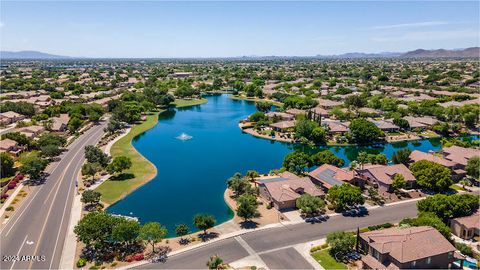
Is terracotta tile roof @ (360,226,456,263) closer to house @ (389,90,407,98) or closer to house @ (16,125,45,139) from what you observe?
house @ (16,125,45,139)

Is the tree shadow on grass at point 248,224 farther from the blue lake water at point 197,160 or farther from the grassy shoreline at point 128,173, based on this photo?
the grassy shoreline at point 128,173

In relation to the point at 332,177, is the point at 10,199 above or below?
below

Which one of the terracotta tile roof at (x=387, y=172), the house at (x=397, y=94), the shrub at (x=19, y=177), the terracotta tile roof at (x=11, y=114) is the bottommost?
the shrub at (x=19, y=177)

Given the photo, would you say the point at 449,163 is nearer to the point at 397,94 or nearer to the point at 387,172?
the point at 387,172

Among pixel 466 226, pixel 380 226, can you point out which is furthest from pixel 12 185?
pixel 466 226

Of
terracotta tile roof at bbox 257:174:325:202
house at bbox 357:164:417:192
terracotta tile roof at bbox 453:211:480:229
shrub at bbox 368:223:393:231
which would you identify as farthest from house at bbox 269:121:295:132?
terracotta tile roof at bbox 453:211:480:229

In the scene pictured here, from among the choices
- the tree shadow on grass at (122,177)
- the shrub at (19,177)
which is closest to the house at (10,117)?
the shrub at (19,177)

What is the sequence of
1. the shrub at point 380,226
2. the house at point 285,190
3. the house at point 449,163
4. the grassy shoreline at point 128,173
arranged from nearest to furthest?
the shrub at point 380,226 → the house at point 285,190 → the grassy shoreline at point 128,173 → the house at point 449,163
